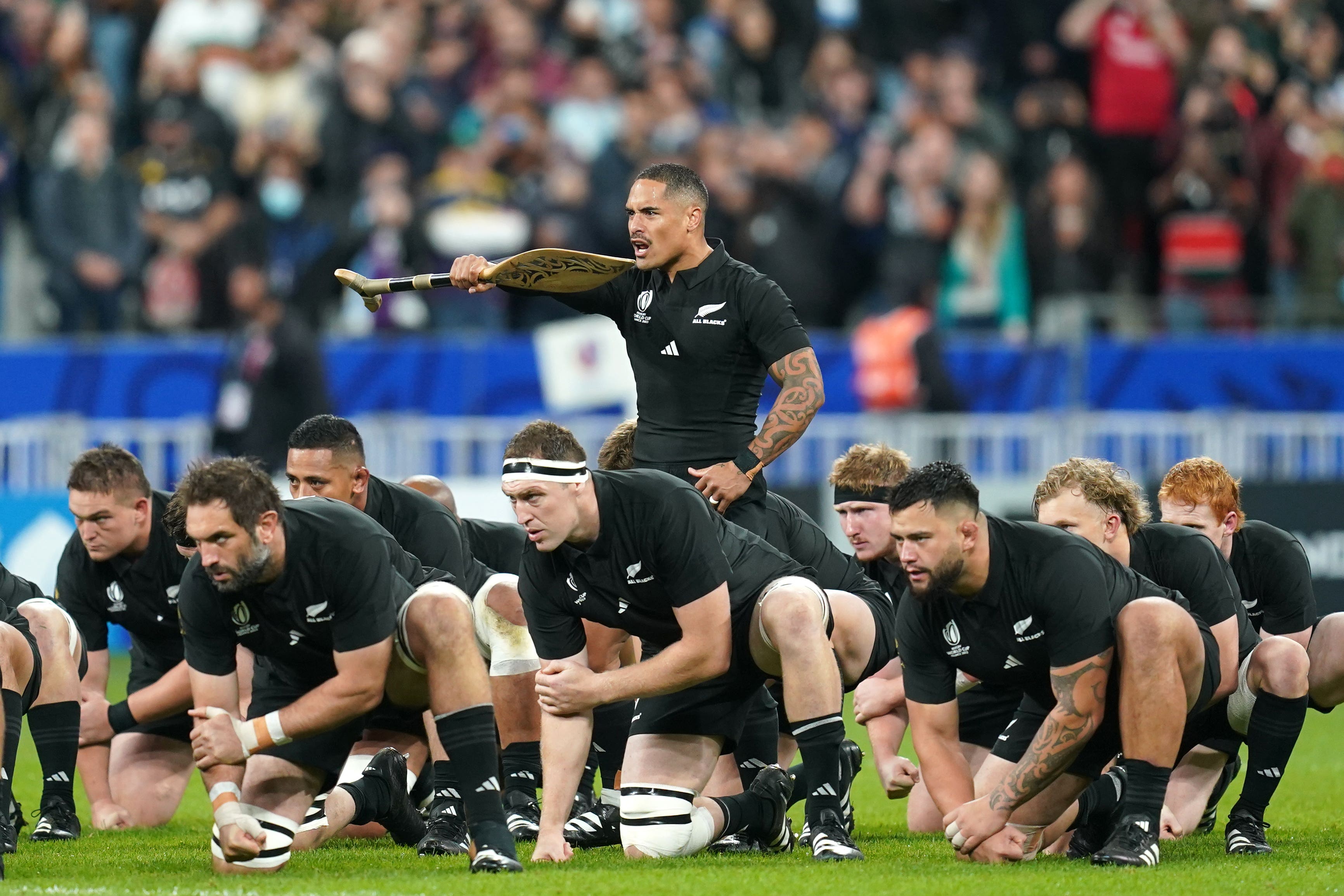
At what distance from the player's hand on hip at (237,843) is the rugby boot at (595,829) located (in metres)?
1.42

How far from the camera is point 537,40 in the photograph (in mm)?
19266

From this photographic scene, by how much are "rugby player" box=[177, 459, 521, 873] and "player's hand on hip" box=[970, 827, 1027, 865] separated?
5.67ft

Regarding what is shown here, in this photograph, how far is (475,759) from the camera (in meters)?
7.37

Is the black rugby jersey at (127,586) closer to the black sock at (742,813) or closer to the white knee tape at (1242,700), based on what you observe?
the black sock at (742,813)

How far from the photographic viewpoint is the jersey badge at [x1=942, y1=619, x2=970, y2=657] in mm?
7707

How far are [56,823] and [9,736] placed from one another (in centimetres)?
55

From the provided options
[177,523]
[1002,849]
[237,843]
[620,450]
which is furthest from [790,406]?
[237,843]

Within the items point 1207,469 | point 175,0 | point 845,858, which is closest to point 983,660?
point 845,858

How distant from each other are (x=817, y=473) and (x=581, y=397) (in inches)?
74.7

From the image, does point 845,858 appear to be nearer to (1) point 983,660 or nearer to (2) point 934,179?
(1) point 983,660

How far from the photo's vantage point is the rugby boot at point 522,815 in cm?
845

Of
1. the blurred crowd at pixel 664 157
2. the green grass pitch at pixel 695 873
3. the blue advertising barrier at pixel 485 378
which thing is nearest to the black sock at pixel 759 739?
the green grass pitch at pixel 695 873

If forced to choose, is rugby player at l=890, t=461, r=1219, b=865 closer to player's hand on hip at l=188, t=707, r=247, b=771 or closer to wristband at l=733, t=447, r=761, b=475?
wristband at l=733, t=447, r=761, b=475

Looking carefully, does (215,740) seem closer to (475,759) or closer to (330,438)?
(475,759)
